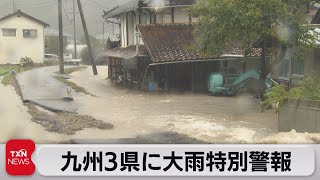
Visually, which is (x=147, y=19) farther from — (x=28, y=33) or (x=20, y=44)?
(x=20, y=44)

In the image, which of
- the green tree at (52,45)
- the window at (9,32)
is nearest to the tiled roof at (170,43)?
the window at (9,32)

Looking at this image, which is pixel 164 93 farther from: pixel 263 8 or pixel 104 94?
pixel 263 8

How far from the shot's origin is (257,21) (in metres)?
12.5

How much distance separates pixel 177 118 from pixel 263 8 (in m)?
4.41

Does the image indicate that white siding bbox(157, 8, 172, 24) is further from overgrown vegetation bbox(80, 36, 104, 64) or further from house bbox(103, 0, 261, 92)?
overgrown vegetation bbox(80, 36, 104, 64)

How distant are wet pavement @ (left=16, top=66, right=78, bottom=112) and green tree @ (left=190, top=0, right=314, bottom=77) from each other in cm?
597

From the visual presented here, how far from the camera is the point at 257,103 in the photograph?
1614cm

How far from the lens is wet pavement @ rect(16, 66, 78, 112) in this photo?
15.0m

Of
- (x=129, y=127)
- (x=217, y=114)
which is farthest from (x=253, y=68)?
(x=129, y=127)

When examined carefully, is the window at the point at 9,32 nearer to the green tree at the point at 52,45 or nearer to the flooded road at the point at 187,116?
the green tree at the point at 52,45

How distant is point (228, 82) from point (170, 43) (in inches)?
132

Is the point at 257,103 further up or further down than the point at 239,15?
further down

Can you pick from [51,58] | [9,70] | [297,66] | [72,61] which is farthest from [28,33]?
[297,66]

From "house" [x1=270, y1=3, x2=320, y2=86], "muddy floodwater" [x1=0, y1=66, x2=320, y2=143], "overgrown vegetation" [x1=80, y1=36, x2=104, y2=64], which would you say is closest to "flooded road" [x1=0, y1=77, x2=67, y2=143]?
"muddy floodwater" [x1=0, y1=66, x2=320, y2=143]
